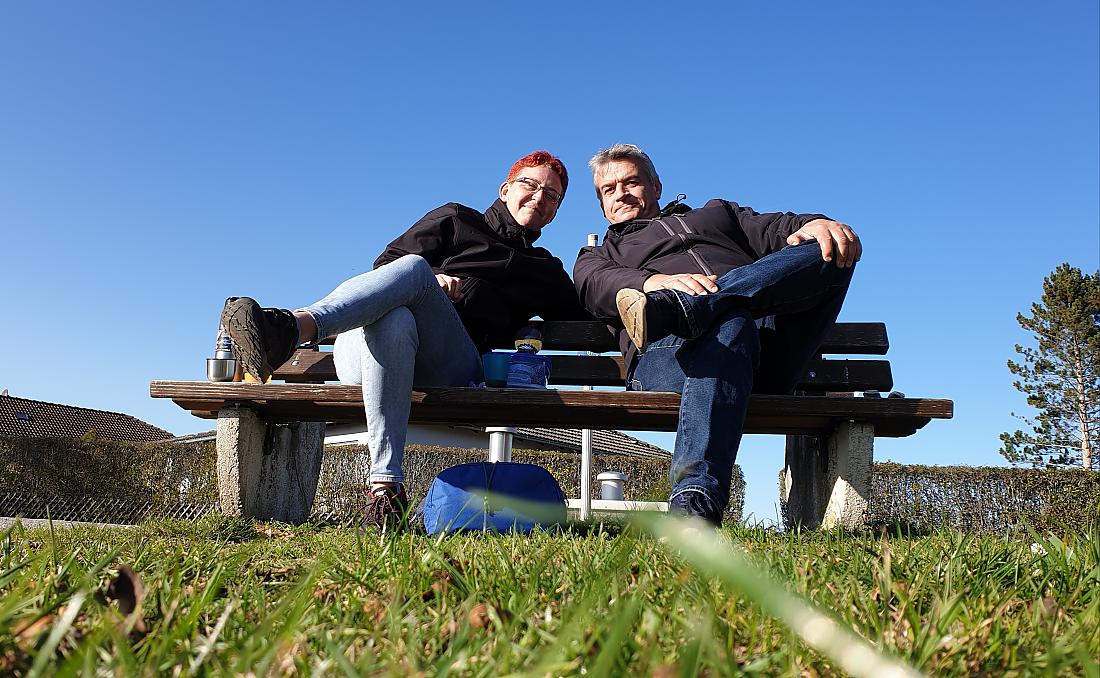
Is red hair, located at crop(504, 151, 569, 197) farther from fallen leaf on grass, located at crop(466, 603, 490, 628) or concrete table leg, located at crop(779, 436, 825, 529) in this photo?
fallen leaf on grass, located at crop(466, 603, 490, 628)

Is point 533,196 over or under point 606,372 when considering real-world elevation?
over

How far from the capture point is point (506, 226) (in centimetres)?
496

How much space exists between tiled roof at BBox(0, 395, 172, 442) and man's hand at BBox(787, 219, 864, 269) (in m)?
29.3

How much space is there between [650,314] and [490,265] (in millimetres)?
1801

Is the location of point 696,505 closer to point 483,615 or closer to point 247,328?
point 483,615

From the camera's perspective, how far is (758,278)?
11.3 ft

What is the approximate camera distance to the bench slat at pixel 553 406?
163 inches

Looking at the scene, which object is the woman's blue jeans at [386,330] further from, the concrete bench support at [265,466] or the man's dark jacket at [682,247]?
the concrete bench support at [265,466]

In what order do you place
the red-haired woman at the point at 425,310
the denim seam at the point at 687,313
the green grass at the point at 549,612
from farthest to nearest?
the red-haired woman at the point at 425,310, the denim seam at the point at 687,313, the green grass at the point at 549,612

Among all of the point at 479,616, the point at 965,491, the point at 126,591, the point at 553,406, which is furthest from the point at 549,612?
the point at 965,491

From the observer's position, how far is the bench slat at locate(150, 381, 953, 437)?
414cm

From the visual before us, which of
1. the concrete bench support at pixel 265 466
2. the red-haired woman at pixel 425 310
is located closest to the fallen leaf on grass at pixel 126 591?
the red-haired woman at pixel 425 310

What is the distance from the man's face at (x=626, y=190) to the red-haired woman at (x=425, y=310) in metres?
0.30

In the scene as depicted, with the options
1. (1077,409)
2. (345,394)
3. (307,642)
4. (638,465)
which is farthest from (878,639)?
(1077,409)
